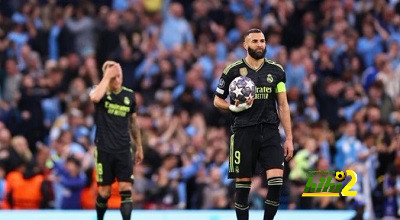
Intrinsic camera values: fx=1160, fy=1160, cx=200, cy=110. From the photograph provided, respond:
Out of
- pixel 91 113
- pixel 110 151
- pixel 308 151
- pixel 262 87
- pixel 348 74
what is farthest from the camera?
pixel 348 74

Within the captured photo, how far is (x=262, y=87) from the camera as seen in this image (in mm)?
14938

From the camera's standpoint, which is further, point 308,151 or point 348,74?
point 348,74

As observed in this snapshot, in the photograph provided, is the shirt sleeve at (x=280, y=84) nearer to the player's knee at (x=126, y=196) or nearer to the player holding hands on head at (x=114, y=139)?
the player holding hands on head at (x=114, y=139)

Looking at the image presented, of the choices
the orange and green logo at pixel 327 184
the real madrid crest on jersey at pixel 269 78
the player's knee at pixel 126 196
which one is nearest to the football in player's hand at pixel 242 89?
the real madrid crest on jersey at pixel 269 78

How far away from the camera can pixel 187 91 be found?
25031 millimetres

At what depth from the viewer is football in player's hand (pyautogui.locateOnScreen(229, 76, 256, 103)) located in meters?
14.6

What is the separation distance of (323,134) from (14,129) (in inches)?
255

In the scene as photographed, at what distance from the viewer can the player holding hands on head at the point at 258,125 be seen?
588 inches

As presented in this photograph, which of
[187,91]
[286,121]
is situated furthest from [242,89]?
[187,91]

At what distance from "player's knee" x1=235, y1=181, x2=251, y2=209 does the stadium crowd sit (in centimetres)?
610

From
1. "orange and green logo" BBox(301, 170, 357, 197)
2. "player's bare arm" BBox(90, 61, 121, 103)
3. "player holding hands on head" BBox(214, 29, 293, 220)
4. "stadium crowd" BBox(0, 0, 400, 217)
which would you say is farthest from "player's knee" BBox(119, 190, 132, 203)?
"stadium crowd" BBox(0, 0, 400, 217)

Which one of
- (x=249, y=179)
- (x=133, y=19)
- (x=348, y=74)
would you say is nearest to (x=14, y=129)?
(x=133, y=19)

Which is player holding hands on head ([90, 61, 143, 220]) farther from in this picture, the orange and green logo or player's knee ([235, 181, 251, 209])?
the orange and green logo

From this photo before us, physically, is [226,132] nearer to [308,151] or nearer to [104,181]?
[308,151]
